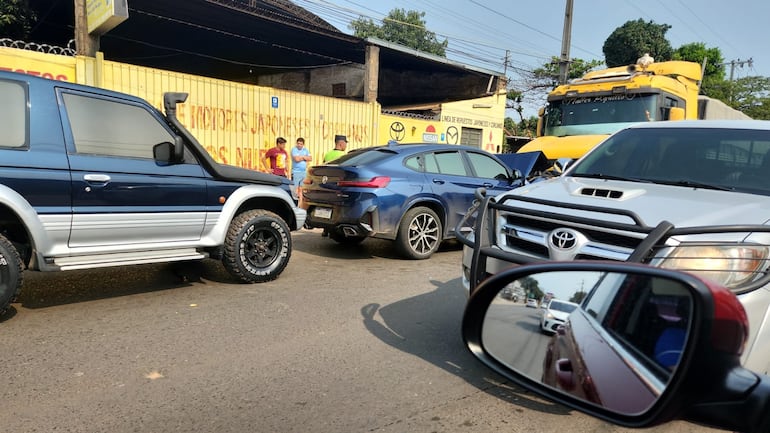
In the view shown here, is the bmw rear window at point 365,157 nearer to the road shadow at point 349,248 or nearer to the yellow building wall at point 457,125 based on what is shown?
the road shadow at point 349,248

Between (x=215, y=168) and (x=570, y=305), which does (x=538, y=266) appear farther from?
(x=215, y=168)

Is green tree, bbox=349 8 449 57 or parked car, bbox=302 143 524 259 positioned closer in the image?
parked car, bbox=302 143 524 259

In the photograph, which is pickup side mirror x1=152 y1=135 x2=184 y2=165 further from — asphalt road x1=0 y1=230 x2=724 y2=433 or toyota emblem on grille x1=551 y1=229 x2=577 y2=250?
toyota emblem on grille x1=551 y1=229 x2=577 y2=250

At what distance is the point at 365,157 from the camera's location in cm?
704

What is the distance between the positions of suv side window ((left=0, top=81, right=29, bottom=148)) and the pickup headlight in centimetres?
458

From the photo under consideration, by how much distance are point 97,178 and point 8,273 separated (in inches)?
38.7

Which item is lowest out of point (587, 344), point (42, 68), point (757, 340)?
point (757, 340)

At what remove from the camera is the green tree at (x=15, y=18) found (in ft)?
45.0

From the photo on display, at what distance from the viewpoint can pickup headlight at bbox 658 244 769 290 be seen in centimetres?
229

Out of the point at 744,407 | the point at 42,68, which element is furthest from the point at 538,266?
the point at 42,68

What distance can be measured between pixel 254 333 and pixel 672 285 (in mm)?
3302

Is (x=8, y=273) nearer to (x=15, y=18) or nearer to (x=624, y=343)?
(x=624, y=343)

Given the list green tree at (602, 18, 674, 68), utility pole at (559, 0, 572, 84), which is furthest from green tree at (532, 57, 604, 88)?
utility pole at (559, 0, 572, 84)

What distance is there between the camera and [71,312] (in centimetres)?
430
